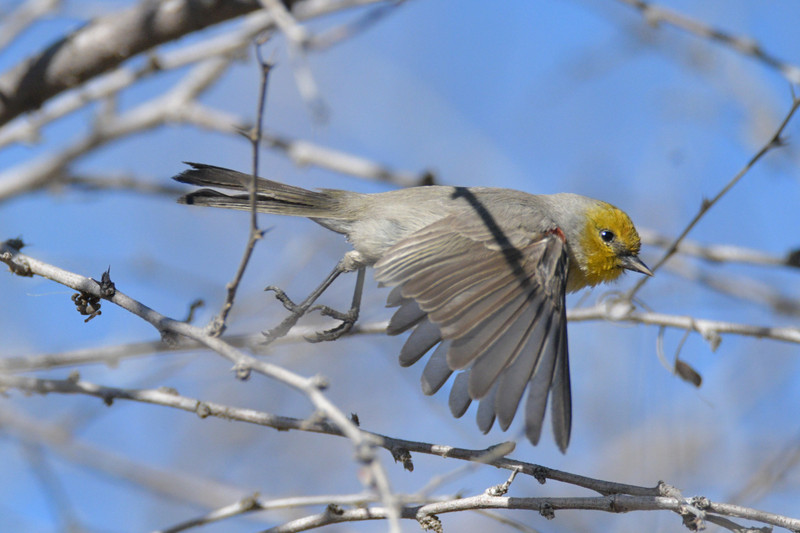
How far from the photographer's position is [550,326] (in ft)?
9.22

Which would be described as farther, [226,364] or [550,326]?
[226,364]

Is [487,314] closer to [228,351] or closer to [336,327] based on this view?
[336,327]

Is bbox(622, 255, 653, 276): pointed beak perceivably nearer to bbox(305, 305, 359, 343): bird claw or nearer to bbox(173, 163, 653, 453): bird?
bbox(173, 163, 653, 453): bird

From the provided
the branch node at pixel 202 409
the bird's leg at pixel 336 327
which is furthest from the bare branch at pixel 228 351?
the bird's leg at pixel 336 327

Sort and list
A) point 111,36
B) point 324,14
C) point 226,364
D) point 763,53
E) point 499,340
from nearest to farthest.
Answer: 1. point 499,340
2. point 111,36
3. point 763,53
4. point 324,14
5. point 226,364

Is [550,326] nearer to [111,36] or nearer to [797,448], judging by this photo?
[797,448]

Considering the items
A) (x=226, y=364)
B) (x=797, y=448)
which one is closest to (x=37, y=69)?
(x=226, y=364)

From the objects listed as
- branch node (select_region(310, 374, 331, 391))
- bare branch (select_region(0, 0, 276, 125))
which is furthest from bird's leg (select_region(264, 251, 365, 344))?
bare branch (select_region(0, 0, 276, 125))

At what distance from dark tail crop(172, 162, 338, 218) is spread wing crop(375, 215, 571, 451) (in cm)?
63

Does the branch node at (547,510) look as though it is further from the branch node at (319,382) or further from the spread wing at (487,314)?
the branch node at (319,382)

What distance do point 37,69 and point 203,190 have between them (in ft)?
2.76

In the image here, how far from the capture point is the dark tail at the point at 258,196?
10.8ft

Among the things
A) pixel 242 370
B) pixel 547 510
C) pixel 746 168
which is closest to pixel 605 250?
pixel 746 168

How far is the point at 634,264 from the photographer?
4125mm
